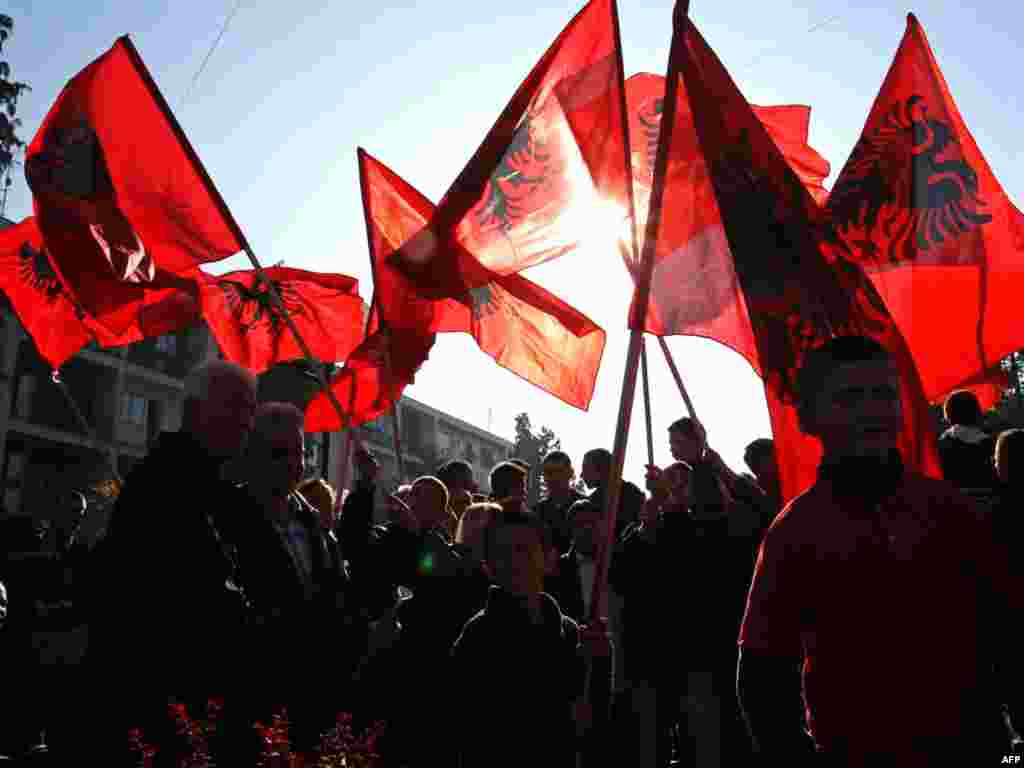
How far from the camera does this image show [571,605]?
18.0 feet

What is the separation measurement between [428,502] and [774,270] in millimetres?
2852

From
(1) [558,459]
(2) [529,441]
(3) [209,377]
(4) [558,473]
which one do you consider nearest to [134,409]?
(1) [558,459]

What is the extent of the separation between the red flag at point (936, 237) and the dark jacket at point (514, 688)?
7.59 ft

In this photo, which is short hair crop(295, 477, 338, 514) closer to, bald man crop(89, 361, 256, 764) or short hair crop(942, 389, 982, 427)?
bald man crop(89, 361, 256, 764)

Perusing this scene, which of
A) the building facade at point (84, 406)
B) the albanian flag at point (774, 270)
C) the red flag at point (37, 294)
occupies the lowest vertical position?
the albanian flag at point (774, 270)

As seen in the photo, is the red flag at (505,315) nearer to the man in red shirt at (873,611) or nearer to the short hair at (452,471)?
the short hair at (452,471)

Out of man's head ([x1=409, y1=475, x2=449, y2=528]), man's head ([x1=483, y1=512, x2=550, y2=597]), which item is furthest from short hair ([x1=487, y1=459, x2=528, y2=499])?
man's head ([x1=483, y1=512, x2=550, y2=597])

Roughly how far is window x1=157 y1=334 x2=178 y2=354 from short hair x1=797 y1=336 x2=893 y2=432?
38.8 meters

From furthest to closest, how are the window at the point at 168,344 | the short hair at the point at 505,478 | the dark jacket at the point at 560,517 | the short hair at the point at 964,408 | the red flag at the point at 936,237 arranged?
the window at the point at 168,344
the dark jacket at the point at 560,517
the short hair at the point at 505,478
the short hair at the point at 964,408
the red flag at the point at 936,237

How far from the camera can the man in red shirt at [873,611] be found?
2064 millimetres

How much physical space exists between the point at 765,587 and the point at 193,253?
4.65 metres

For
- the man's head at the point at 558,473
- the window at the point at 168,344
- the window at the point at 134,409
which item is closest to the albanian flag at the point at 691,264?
the man's head at the point at 558,473

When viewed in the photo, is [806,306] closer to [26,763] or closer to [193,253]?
[193,253]

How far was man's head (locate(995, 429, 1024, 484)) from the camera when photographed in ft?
11.4
